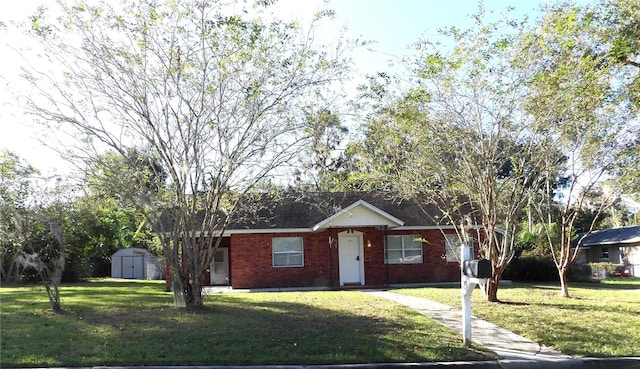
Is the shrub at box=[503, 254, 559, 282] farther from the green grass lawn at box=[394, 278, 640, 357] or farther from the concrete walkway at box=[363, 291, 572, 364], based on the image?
the concrete walkway at box=[363, 291, 572, 364]

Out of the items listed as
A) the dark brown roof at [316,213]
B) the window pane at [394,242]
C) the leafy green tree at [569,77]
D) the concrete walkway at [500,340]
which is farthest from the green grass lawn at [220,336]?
the window pane at [394,242]

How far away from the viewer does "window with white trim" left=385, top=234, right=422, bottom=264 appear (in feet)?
76.6

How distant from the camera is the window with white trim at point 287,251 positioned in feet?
73.8

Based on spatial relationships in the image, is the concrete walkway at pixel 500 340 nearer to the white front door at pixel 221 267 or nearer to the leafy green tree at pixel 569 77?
the leafy green tree at pixel 569 77

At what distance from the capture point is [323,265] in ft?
73.9

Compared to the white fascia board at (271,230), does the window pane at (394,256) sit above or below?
below

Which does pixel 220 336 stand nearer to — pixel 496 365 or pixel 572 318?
pixel 496 365

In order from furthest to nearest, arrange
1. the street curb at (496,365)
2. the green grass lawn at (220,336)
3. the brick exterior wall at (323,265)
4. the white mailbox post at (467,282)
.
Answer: the brick exterior wall at (323,265), the white mailbox post at (467,282), the green grass lawn at (220,336), the street curb at (496,365)

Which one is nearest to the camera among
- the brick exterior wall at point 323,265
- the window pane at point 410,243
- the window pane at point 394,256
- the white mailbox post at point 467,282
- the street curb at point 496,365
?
the street curb at point 496,365

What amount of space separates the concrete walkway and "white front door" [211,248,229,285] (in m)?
13.1

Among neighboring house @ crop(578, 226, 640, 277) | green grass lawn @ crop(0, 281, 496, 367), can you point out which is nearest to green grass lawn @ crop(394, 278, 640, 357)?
green grass lawn @ crop(0, 281, 496, 367)

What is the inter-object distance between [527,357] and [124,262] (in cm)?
3088

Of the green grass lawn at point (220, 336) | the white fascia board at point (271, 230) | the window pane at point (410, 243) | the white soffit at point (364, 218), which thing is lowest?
the green grass lawn at point (220, 336)

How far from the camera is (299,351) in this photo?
27.9ft
